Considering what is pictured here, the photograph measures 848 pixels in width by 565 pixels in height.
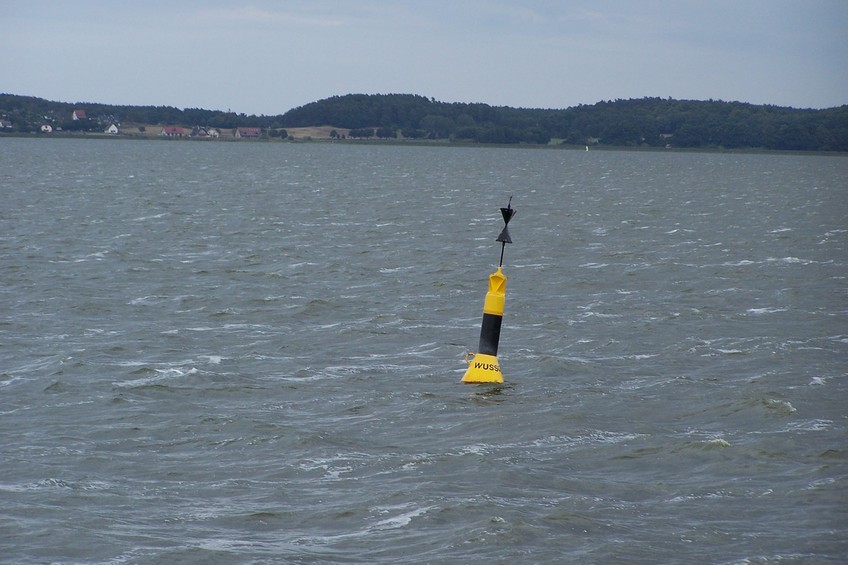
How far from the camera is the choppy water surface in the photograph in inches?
506

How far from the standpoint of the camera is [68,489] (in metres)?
14.2

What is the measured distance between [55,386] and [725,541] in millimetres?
11341

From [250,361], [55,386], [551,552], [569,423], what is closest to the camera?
[551,552]

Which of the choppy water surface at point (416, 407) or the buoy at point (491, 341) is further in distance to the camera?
the buoy at point (491, 341)

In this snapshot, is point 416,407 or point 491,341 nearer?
point 416,407

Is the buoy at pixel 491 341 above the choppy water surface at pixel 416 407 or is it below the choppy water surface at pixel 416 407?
above

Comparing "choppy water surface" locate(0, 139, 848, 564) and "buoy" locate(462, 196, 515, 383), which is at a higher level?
"buoy" locate(462, 196, 515, 383)

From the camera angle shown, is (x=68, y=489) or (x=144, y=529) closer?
(x=144, y=529)

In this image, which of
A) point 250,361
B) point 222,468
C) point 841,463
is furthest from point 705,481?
point 250,361

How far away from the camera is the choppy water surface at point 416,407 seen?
12.9 meters

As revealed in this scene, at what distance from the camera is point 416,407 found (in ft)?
59.5

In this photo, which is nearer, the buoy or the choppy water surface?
the choppy water surface

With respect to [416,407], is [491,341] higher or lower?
higher

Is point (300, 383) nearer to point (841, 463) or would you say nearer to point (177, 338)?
point (177, 338)
